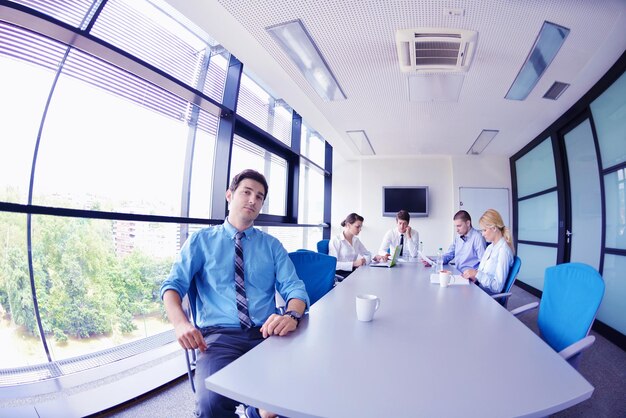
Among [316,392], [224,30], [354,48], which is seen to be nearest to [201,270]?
[316,392]

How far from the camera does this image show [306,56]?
9.05 feet

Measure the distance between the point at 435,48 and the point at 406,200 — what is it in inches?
166

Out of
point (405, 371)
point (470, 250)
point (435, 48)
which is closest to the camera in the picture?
point (405, 371)

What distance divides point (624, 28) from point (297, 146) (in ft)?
12.5

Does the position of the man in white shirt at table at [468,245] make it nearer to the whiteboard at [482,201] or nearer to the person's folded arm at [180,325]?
the whiteboard at [482,201]

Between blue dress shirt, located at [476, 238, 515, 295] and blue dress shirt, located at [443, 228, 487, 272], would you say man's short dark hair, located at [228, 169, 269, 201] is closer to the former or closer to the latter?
blue dress shirt, located at [476, 238, 515, 295]

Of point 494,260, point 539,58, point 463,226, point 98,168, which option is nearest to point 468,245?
point 463,226

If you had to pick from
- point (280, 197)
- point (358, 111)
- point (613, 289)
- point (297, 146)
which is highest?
point (358, 111)

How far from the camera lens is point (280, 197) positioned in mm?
4613

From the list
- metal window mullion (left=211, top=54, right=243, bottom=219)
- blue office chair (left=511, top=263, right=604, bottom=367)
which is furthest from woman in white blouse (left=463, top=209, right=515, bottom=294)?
metal window mullion (left=211, top=54, right=243, bottom=219)

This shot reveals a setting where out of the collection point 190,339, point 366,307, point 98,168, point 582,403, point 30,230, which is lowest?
point 582,403

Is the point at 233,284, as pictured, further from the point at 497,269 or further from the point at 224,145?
the point at 497,269

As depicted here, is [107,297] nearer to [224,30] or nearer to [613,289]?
[224,30]

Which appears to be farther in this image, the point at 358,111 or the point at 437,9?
the point at 358,111
